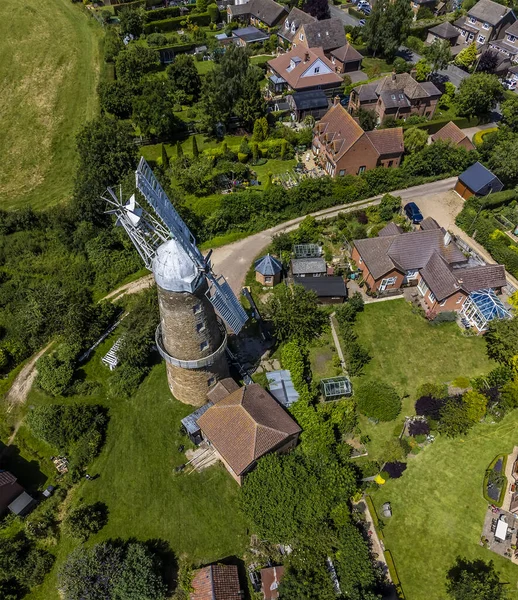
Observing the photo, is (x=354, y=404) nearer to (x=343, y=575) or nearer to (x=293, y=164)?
(x=343, y=575)

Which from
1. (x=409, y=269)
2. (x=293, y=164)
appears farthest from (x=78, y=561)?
(x=293, y=164)

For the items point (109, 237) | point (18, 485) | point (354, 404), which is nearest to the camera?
point (18, 485)

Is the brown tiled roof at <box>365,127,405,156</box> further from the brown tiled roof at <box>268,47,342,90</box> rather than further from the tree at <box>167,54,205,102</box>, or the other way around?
the tree at <box>167,54,205,102</box>

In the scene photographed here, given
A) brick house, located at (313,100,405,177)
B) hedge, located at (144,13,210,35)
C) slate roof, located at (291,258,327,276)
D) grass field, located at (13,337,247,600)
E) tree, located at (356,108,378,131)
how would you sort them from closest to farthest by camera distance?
grass field, located at (13,337,247,600), slate roof, located at (291,258,327,276), brick house, located at (313,100,405,177), tree, located at (356,108,378,131), hedge, located at (144,13,210,35)

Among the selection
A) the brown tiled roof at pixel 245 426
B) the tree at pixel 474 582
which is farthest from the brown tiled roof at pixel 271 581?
the tree at pixel 474 582

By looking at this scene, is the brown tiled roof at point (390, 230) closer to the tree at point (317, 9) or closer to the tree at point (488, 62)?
the tree at point (488, 62)

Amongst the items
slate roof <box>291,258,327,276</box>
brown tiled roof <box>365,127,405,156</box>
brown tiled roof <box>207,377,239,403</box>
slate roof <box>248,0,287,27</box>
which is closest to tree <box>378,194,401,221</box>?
brown tiled roof <box>365,127,405,156</box>
